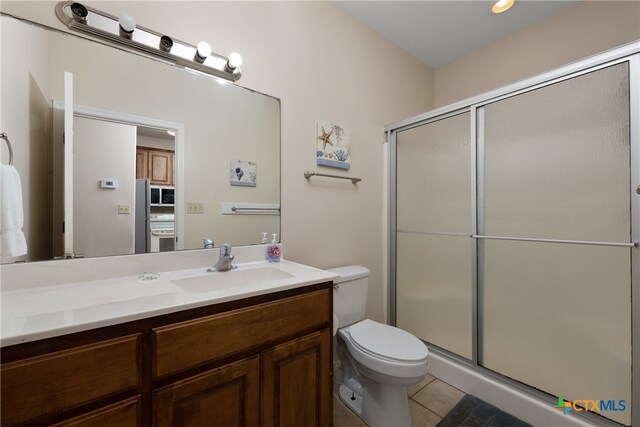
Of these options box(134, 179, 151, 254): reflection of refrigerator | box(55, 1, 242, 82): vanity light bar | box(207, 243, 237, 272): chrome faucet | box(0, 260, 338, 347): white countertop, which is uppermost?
box(55, 1, 242, 82): vanity light bar

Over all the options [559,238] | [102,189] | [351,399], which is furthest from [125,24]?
[559,238]

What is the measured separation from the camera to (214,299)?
0.87 metres

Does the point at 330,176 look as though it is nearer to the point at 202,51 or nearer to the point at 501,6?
the point at 202,51

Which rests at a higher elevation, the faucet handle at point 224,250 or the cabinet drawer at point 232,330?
the faucet handle at point 224,250

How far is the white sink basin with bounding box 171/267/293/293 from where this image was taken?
3.92 ft

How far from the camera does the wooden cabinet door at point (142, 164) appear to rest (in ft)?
4.07

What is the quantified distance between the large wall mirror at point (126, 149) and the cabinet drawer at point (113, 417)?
65 cm

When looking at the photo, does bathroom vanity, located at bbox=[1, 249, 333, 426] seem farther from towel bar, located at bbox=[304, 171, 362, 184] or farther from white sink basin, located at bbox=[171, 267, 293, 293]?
towel bar, located at bbox=[304, 171, 362, 184]

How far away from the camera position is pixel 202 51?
4.26 feet

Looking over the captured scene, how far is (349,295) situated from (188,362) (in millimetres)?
1091

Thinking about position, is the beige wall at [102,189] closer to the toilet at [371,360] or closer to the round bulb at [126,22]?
the round bulb at [126,22]

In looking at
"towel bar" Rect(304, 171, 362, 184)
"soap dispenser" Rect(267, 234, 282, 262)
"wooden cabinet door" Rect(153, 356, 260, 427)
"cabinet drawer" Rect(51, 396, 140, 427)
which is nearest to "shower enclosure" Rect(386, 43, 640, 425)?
"towel bar" Rect(304, 171, 362, 184)

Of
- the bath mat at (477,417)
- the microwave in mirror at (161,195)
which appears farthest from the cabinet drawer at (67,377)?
the bath mat at (477,417)

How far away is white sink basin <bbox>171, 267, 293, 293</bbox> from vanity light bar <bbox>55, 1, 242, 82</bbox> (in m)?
1.04
